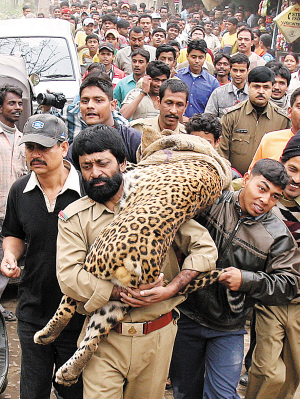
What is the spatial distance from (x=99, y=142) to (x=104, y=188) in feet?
0.76

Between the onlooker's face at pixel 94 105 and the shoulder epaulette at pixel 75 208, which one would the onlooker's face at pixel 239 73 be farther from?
the shoulder epaulette at pixel 75 208

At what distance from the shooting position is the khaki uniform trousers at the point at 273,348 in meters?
3.26

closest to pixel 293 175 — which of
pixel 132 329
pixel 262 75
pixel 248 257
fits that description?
pixel 248 257

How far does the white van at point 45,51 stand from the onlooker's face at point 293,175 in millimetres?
5357

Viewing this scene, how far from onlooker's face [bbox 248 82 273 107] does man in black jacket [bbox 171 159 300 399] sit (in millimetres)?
2524

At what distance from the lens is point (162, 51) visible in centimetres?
720

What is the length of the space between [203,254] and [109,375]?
0.75 meters

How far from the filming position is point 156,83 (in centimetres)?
593

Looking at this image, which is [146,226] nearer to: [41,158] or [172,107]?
[41,158]

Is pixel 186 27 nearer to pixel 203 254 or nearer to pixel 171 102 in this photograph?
pixel 171 102

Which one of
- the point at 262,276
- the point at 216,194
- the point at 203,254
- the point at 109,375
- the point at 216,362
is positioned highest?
the point at 216,194

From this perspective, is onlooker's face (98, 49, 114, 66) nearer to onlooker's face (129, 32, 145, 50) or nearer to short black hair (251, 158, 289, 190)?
onlooker's face (129, 32, 145, 50)

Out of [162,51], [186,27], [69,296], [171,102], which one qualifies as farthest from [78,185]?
[186,27]

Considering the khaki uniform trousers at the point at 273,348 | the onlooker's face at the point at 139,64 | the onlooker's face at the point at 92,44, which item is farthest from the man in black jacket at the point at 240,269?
the onlooker's face at the point at 92,44
